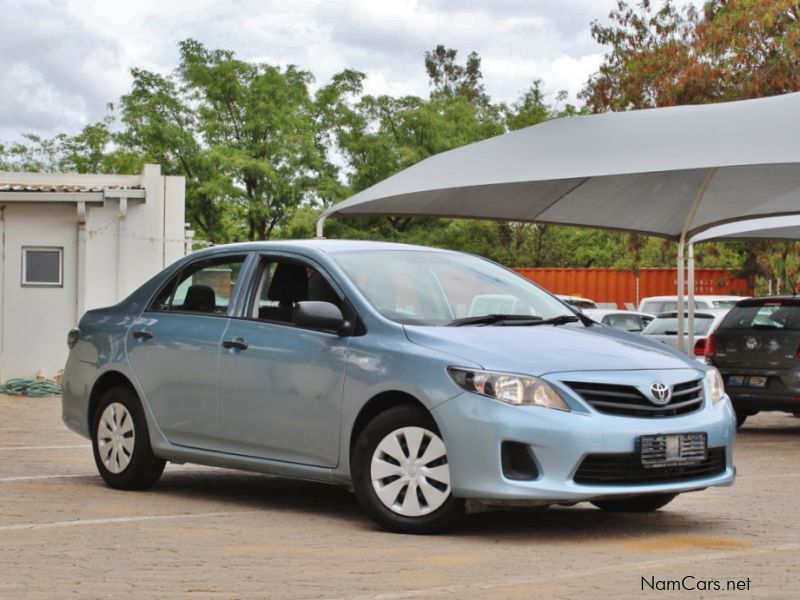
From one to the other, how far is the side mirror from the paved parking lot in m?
1.14

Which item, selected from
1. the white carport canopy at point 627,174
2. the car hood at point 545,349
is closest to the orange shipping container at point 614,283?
the white carport canopy at point 627,174

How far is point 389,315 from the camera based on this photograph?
8.33 metres

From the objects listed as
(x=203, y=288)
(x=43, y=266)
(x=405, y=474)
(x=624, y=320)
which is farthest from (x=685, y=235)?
(x=405, y=474)

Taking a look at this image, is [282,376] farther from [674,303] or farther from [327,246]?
[674,303]

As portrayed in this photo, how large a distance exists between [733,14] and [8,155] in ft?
179

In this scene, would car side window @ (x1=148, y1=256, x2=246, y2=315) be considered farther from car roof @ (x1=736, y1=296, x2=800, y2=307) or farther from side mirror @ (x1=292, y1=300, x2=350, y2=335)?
car roof @ (x1=736, y1=296, x2=800, y2=307)

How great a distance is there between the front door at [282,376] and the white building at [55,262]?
50.9 ft

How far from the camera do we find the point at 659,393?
7742mm

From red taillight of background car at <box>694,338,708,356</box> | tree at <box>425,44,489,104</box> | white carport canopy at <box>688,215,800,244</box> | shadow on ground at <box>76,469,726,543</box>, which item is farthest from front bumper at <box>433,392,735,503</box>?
tree at <box>425,44,489,104</box>

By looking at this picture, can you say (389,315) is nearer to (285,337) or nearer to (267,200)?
(285,337)

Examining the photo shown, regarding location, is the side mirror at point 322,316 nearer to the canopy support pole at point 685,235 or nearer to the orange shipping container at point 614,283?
the canopy support pole at point 685,235

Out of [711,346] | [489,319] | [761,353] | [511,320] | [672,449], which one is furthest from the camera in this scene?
[711,346]

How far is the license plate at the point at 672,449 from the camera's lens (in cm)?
760

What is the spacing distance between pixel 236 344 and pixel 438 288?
4.34 ft
